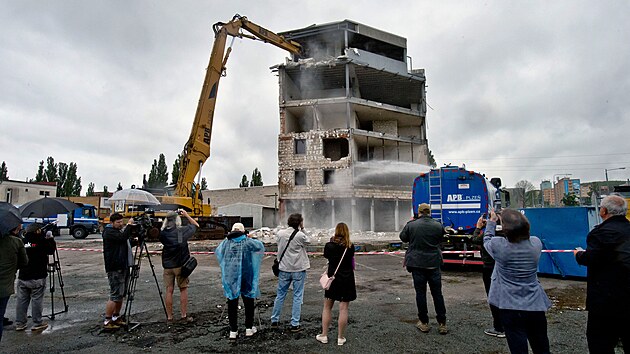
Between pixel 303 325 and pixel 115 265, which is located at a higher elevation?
pixel 115 265

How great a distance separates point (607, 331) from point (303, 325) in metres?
3.68

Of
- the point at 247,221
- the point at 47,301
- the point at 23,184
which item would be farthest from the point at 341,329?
the point at 23,184

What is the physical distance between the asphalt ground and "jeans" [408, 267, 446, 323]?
0.25 m

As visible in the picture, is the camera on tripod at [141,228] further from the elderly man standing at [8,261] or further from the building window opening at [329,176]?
the building window opening at [329,176]

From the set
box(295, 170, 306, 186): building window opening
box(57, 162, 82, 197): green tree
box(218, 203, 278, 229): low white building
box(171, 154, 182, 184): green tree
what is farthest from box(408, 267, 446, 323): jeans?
box(57, 162, 82, 197): green tree

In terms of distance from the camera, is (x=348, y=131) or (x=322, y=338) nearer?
(x=322, y=338)

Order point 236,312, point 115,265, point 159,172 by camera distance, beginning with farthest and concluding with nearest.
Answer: point 159,172
point 115,265
point 236,312

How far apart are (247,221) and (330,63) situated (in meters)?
16.6

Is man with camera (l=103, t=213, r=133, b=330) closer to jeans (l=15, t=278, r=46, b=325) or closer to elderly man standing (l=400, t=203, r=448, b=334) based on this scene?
jeans (l=15, t=278, r=46, b=325)

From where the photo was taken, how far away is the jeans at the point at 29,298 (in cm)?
536

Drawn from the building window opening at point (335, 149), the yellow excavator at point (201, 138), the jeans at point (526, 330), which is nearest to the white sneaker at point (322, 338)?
the jeans at point (526, 330)

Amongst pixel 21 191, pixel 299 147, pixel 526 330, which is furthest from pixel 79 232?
pixel 21 191

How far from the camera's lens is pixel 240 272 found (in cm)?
494

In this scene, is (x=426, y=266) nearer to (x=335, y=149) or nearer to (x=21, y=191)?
(x=335, y=149)
